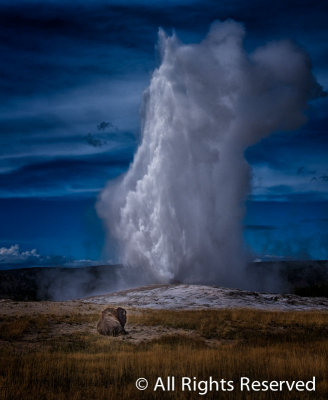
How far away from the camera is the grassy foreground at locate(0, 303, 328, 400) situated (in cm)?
832

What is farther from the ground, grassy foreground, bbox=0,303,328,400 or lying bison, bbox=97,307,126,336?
lying bison, bbox=97,307,126,336

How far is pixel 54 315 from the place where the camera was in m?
20.0

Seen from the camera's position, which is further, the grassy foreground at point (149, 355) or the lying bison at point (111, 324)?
the lying bison at point (111, 324)

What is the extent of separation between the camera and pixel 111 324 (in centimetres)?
1593

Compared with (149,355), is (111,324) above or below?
above

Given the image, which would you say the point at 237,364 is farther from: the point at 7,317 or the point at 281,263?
the point at 281,263

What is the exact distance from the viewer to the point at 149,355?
452 inches

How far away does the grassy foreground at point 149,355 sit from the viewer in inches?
328

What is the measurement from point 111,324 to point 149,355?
15.6ft

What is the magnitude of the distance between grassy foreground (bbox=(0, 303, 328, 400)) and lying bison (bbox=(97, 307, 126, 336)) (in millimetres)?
369

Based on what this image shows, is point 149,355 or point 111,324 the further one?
point 111,324

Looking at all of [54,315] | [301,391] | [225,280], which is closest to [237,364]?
[301,391]

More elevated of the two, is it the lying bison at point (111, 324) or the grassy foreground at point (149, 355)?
the lying bison at point (111, 324)

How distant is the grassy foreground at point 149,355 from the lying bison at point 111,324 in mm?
369
